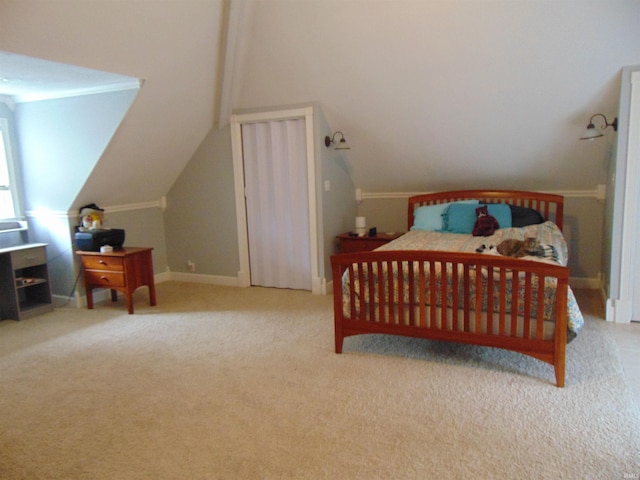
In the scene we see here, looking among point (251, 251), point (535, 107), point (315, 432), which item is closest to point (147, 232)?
point (251, 251)

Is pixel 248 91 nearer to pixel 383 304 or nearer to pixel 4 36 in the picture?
pixel 4 36

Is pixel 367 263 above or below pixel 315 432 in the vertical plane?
above

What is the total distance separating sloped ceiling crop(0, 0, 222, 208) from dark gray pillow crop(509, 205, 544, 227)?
3241 mm

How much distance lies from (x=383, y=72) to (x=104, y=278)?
3284 millimetres

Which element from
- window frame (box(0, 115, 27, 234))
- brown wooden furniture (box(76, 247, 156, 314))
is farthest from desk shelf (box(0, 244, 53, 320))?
window frame (box(0, 115, 27, 234))

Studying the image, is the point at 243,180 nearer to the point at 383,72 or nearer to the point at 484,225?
the point at 383,72

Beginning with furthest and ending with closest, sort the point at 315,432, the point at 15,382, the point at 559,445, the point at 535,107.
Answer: the point at 535,107
the point at 15,382
the point at 315,432
the point at 559,445

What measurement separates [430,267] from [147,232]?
3.81 meters

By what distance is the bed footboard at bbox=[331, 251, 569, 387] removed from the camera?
9.09ft

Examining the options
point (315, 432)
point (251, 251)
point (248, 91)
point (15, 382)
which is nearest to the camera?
point (315, 432)

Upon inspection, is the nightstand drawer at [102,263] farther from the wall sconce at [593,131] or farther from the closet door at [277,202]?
the wall sconce at [593,131]

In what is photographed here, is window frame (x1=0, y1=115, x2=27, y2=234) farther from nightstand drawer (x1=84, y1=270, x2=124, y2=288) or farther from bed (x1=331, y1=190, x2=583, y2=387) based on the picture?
bed (x1=331, y1=190, x2=583, y2=387)

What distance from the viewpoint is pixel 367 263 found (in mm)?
3223

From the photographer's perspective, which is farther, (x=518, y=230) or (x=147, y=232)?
(x=147, y=232)
